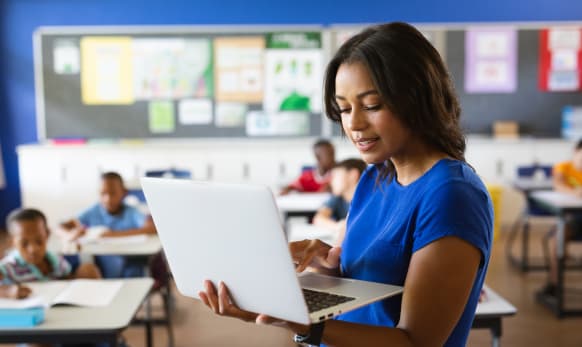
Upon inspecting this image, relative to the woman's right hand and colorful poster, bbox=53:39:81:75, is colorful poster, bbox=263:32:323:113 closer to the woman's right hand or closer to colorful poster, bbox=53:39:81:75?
colorful poster, bbox=53:39:81:75

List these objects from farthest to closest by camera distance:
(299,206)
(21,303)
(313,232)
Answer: (299,206) < (313,232) < (21,303)

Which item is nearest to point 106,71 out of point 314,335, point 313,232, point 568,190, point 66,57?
point 66,57

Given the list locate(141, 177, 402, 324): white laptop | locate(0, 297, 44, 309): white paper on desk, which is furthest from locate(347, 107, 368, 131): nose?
locate(0, 297, 44, 309): white paper on desk

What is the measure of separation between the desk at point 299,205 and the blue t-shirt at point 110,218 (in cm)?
92

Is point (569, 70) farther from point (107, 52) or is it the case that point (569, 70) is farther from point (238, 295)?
point (238, 295)

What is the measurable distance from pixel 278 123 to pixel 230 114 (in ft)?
1.73

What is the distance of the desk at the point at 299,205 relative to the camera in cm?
412

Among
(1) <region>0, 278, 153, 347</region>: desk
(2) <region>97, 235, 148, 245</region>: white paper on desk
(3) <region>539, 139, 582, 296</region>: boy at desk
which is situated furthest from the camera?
(3) <region>539, 139, 582, 296</region>: boy at desk

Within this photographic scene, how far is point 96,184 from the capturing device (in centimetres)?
665

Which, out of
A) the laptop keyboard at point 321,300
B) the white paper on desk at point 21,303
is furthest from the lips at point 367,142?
the white paper on desk at point 21,303

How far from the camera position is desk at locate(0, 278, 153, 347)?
1.94 meters

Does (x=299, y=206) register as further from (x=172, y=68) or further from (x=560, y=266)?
(x=172, y=68)

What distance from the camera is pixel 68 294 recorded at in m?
2.27

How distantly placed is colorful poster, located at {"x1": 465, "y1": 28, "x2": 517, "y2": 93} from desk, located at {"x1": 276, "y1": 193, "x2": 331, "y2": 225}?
119 inches
